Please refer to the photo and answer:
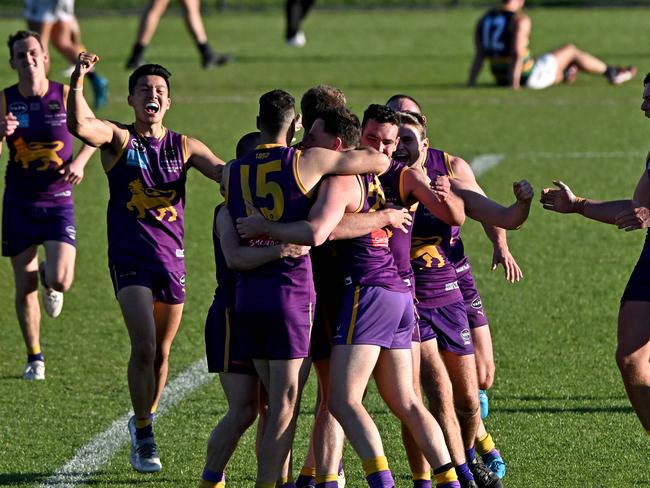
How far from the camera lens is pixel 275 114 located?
6527mm

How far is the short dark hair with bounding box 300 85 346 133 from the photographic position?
668cm

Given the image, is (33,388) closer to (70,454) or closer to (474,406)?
(70,454)

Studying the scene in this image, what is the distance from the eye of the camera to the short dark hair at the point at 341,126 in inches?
258

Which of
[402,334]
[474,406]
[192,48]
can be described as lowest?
[192,48]

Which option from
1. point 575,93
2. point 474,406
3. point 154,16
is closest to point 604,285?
point 474,406

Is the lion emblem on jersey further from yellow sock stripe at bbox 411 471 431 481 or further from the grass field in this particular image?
yellow sock stripe at bbox 411 471 431 481

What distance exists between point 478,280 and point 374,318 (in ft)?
19.0

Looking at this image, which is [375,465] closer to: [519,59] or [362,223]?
[362,223]

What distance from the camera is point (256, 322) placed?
640 centimetres

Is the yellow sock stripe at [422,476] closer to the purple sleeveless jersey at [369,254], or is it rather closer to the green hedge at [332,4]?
the purple sleeveless jersey at [369,254]

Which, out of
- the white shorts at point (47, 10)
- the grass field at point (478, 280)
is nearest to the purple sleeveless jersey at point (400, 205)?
the grass field at point (478, 280)

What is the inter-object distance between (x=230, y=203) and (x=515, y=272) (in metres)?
2.29

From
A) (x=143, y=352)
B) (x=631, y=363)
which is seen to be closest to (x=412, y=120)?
(x=631, y=363)

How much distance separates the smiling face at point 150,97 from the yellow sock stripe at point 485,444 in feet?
8.13
